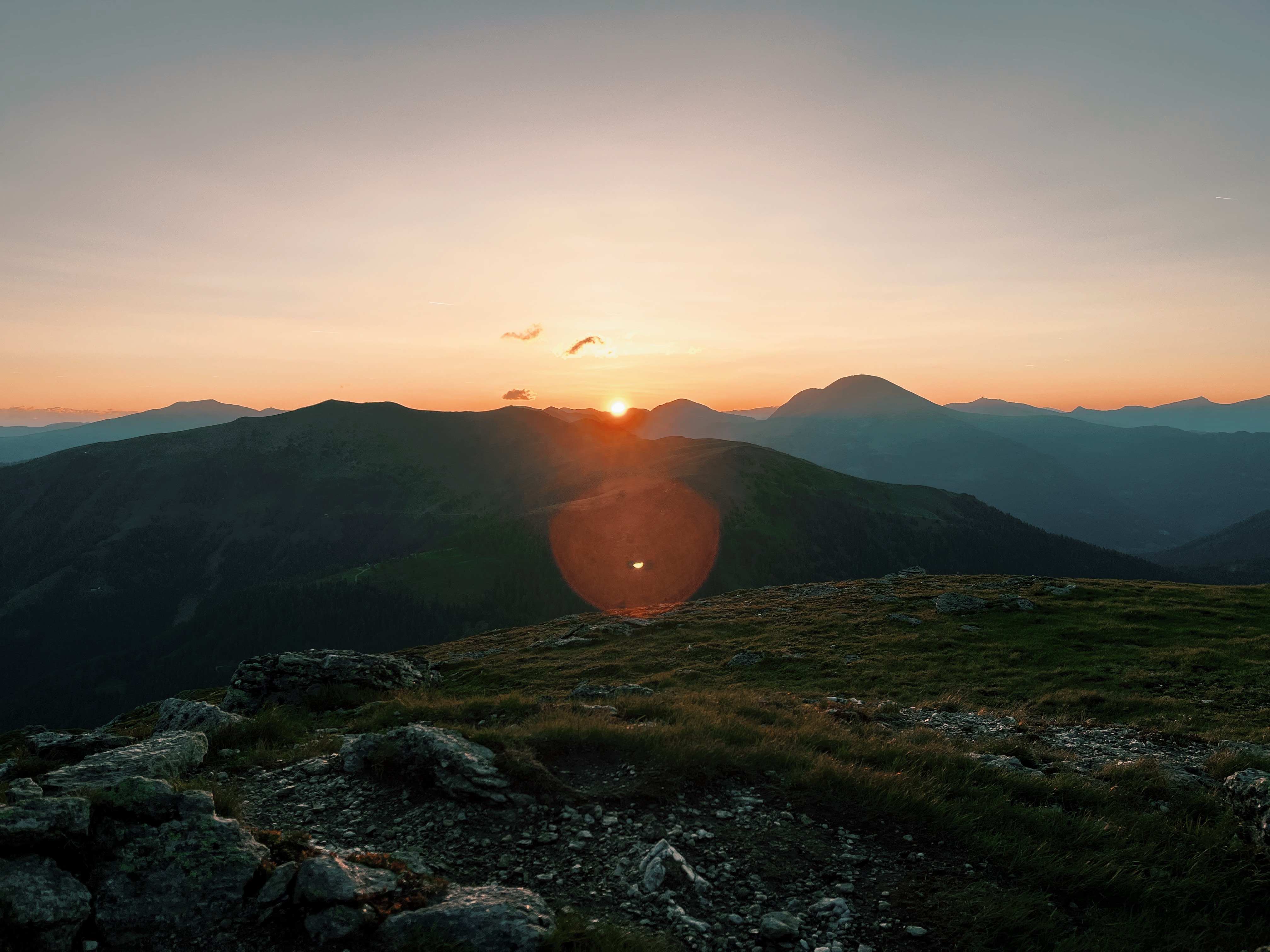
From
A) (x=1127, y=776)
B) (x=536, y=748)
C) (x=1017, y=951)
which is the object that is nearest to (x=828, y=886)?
(x=1017, y=951)

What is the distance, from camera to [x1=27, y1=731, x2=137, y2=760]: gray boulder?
46.7 feet

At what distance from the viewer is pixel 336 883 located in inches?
279

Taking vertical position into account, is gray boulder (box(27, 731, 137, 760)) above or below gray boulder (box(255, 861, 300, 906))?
below

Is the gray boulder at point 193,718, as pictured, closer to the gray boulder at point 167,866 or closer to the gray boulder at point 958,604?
the gray boulder at point 167,866

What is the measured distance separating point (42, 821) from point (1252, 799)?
18984mm

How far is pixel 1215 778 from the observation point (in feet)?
43.0

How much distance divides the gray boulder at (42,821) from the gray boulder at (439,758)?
16.6 feet

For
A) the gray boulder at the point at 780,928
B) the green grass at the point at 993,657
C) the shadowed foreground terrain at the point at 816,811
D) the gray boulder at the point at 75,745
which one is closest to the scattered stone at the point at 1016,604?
the green grass at the point at 993,657

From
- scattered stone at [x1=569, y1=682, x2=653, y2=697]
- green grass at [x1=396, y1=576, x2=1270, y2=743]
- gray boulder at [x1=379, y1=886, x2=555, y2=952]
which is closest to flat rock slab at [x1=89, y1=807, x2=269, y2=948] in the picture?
gray boulder at [x1=379, y1=886, x2=555, y2=952]

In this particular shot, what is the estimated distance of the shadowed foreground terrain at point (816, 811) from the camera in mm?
7891

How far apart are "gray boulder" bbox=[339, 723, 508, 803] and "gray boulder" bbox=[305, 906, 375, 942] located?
3.85m

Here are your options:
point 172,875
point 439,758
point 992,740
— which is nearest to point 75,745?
point 439,758

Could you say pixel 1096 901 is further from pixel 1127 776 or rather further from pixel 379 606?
pixel 379 606

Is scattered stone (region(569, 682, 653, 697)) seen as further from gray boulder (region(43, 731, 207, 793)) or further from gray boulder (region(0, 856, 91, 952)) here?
gray boulder (region(0, 856, 91, 952))
